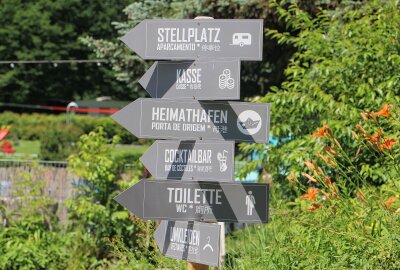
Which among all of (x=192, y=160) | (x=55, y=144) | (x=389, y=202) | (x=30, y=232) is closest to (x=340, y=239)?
(x=389, y=202)

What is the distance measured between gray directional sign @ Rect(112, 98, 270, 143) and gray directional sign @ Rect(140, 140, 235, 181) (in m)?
0.05

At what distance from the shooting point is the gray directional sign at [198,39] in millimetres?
4297

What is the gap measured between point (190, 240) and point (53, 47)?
184 ft

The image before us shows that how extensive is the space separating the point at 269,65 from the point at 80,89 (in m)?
51.6

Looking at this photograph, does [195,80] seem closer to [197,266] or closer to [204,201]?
[204,201]

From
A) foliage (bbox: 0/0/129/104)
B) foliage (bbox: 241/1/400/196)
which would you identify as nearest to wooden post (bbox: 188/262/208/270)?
foliage (bbox: 241/1/400/196)

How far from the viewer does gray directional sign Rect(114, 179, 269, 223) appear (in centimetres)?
427

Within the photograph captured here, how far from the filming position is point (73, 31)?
199ft

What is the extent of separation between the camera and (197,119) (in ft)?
14.3

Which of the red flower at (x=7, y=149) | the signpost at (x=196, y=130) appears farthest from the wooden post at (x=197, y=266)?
the red flower at (x=7, y=149)

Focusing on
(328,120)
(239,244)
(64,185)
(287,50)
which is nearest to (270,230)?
(239,244)

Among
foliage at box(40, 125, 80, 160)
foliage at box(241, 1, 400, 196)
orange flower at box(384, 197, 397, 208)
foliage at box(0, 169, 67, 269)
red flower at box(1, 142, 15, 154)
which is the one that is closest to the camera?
orange flower at box(384, 197, 397, 208)

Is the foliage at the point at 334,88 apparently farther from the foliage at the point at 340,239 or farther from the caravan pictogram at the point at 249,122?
the caravan pictogram at the point at 249,122

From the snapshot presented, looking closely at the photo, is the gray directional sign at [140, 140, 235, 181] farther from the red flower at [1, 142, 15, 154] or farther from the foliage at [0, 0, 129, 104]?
the foliage at [0, 0, 129, 104]
